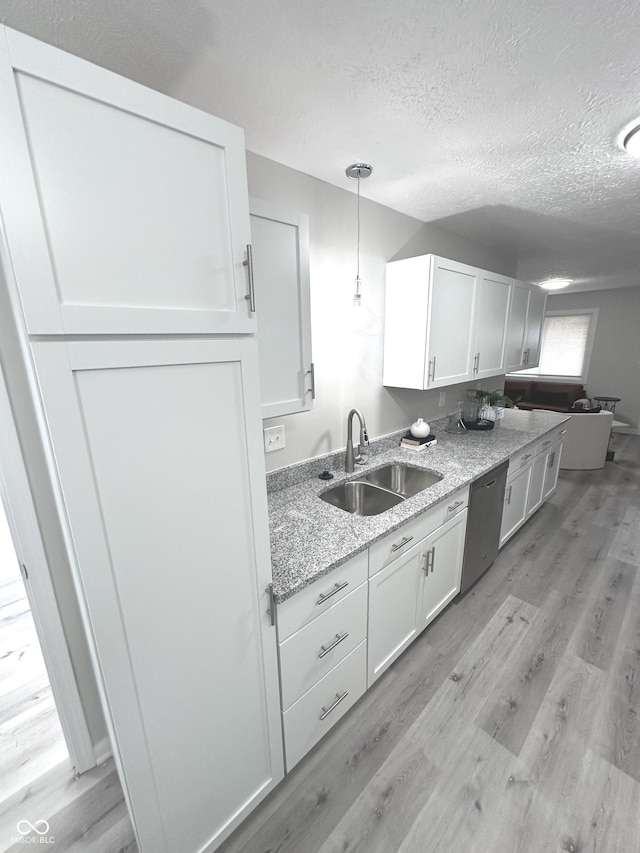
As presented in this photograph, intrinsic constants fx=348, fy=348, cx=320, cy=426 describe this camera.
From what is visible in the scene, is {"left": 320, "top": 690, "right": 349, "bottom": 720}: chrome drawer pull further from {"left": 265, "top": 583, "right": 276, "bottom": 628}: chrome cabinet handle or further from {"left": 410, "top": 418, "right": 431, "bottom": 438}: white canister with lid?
{"left": 410, "top": 418, "right": 431, "bottom": 438}: white canister with lid

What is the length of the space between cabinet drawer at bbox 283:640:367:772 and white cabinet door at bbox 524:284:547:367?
3.11 metres

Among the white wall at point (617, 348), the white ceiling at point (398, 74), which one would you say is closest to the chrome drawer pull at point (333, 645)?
the white ceiling at point (398, 74)

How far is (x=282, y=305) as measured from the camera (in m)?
1.36

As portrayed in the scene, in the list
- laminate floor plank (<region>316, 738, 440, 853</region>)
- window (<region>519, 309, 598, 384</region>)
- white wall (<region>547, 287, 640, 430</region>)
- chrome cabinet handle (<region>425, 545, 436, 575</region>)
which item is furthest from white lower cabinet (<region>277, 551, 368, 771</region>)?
white wall (<region>547, 287, 640, 430</region>)

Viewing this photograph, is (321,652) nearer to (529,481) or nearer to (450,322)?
(450,322)

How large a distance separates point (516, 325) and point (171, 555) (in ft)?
10.7

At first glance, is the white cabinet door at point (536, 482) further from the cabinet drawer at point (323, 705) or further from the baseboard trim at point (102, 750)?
the baseboard trim at point (102, 750)

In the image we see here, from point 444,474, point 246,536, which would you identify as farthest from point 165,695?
point 444,474

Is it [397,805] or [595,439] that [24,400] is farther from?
[595,439]

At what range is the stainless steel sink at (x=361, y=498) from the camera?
1.96m

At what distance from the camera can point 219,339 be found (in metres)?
0.86

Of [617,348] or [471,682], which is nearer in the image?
[471,682]

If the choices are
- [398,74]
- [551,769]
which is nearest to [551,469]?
[551,769]

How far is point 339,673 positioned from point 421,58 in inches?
84.8
